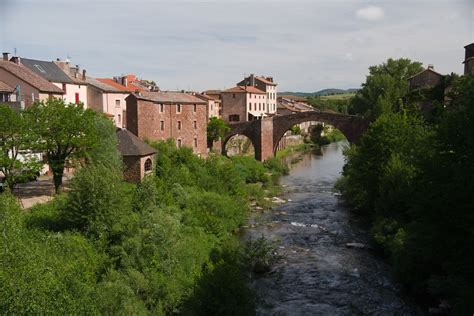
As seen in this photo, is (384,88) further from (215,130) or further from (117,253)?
(117,253)

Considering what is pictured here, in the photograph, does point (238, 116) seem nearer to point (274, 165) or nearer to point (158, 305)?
point (274, 165)

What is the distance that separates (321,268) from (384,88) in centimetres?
4454

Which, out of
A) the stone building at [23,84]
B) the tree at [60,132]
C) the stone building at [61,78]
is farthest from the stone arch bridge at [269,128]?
the tree at [60,132]

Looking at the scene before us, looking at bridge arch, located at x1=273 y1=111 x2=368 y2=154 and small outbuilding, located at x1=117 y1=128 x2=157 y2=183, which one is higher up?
bridge arch, located at x1=273 y1=111 x2=368 y2=154

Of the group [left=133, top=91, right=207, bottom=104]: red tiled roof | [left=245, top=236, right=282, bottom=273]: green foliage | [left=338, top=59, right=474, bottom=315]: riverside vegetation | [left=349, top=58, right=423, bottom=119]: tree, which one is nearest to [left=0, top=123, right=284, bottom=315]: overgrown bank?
[left=245, top=236, right=282, bottom=273]: green foliage

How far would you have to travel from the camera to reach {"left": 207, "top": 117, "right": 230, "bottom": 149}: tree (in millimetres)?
52250

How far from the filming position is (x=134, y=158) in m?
27.7

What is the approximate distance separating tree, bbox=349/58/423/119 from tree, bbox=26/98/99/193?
3195 centimetres

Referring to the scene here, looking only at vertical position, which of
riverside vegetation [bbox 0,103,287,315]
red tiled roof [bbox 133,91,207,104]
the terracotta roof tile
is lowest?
riverside vegetation [bbox 0,103,287,315]

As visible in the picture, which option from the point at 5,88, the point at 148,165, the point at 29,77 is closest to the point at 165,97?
the point at 29,77

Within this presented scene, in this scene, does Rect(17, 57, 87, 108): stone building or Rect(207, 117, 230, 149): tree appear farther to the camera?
Rect(207, 117, 230, 149): tree

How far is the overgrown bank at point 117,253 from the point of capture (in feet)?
36.1

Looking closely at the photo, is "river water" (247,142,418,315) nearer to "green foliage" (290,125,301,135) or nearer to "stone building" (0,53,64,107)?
"stone building" (0,53,64,107)

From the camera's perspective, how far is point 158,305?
48.7 ft
